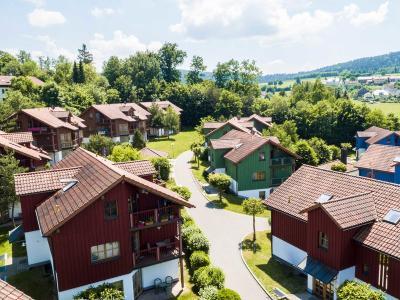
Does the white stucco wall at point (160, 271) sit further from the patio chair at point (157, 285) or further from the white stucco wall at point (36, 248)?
the white stucco wall at point (36, 248)

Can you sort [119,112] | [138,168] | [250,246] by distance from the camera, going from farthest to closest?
1. [119,112]
2. [250,246]
3. [138,168]

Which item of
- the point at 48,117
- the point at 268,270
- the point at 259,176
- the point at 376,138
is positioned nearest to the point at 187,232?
the point at 268,270

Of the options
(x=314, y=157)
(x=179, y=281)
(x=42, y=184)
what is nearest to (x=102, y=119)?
(x=314, y=157)

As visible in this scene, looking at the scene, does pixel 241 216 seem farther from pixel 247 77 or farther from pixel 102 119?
pixel 247 77

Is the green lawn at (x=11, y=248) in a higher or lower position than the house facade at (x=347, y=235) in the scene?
lower

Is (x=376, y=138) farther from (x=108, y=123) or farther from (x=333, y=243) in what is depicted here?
(x=333, y=243)

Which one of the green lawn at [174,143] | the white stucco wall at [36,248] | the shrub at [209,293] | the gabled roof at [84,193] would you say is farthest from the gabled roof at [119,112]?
the shrub at [209,293]
